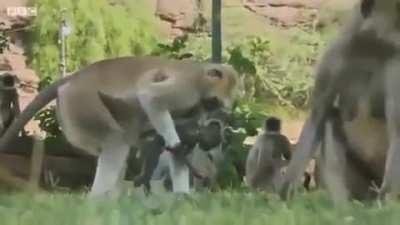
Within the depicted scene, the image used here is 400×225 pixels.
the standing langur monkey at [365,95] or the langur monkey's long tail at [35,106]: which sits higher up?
the standing langur monkey at [365,95]

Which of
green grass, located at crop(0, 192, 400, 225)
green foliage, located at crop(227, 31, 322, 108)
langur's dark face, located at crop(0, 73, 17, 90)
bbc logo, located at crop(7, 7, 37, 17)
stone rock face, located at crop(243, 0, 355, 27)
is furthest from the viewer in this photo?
stone rock face, located at crop(243, 0, 355, 27)

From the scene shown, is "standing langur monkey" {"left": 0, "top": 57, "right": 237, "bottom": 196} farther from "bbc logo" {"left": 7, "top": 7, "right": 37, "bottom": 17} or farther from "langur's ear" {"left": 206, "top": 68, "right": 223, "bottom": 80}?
"bbc logo" {"left": 7, "top": 7, "right": 37, "bottom": 17}

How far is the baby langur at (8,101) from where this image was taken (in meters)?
9.75

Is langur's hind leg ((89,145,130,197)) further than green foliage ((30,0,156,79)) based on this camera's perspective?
No

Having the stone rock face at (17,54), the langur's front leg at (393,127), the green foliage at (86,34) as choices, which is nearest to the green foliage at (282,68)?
the green foliage at (86,34)

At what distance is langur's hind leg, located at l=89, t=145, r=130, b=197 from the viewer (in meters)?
5.83

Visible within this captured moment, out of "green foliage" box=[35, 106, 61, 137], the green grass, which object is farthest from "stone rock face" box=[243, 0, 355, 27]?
the green grass

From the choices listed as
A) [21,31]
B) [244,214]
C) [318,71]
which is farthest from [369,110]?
[21,31]

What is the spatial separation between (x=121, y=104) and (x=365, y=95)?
5.72 ft

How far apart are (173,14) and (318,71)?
14223 mm

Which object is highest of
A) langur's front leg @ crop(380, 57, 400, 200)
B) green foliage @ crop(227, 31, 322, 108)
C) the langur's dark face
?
langur's front leg @ crop(380, 57, 400, 200)

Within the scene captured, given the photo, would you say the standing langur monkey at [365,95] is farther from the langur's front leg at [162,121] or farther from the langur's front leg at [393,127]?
the langur's front leg at [162,121]

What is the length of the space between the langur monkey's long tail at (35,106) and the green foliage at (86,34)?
Result: 29.8 ft

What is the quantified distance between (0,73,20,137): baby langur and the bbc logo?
23.5ft
